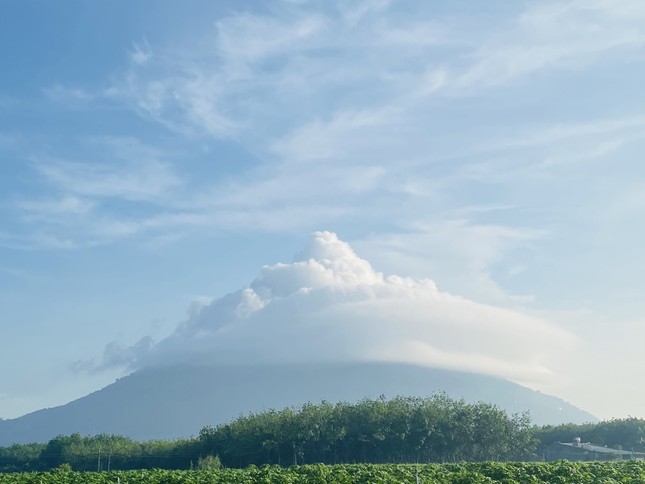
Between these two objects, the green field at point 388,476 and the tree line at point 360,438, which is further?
the tree line at point 360,438

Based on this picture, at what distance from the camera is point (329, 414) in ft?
275

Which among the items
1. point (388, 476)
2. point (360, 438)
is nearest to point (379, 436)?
A: point (360, 438)

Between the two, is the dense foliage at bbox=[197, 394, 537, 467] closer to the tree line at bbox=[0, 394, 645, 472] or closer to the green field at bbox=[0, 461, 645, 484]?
the tree line at bbox=[0, 394, 645, 472]

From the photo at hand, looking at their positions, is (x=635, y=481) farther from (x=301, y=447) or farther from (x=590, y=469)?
(x=301, y=447)

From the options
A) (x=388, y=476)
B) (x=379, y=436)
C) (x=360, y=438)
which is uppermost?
(x=379, y=436)

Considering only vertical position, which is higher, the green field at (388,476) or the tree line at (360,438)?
the tree line at (360,438)

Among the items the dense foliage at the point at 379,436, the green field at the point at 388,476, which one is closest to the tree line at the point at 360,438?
the dense foliage at the point at 379,436

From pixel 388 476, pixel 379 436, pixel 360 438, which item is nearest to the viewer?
pixel 388 476

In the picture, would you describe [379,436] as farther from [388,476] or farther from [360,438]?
Result: [388,476]

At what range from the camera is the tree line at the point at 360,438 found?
265 feet

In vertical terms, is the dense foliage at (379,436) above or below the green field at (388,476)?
above

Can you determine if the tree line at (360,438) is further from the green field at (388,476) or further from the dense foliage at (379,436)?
the green field at (388,476)

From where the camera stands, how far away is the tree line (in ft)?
265

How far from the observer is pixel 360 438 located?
80688 millimetres
